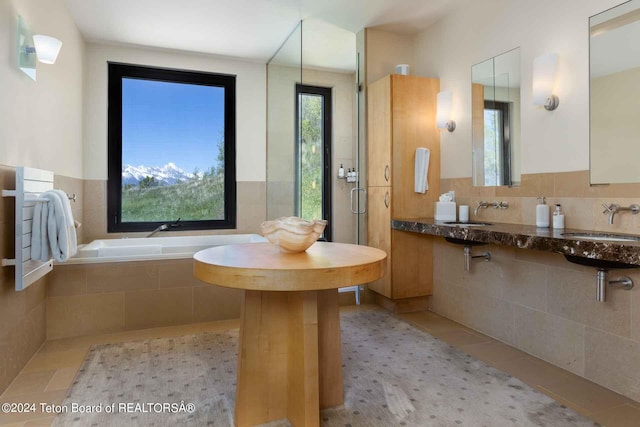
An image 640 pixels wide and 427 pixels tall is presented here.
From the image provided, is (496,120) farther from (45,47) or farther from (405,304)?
(45,47)

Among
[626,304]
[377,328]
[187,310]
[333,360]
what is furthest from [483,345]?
[187,310]

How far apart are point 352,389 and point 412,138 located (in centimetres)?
207

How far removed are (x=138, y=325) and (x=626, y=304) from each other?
10.1 feet

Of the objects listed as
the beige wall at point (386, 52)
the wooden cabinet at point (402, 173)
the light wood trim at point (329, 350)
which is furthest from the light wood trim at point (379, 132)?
the light wood trim at point (329, 350)

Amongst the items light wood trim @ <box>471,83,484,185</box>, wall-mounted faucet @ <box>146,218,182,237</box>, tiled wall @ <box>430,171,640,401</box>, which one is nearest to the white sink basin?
tiled wall @ <box>430,171,640,401</box>

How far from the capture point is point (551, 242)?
1870 millimetres

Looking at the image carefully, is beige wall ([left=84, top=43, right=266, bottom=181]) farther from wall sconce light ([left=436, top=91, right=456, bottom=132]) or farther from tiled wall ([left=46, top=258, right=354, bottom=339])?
wall sconce light ([left=436, top=91, right=456, bottom=132])

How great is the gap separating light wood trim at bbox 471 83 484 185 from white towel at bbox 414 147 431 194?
39cm

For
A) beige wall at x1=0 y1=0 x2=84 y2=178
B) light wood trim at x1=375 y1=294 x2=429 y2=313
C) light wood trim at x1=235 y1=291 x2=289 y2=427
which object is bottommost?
light wood trim at x1=375 y1=294 x2=429 y2=313

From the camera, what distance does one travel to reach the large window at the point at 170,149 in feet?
13.1

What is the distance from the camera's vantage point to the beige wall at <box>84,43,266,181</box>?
385 centimetres

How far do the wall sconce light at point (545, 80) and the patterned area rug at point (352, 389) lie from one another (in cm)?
161

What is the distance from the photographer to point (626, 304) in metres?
1.96

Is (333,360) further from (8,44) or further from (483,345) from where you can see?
(8,44)
